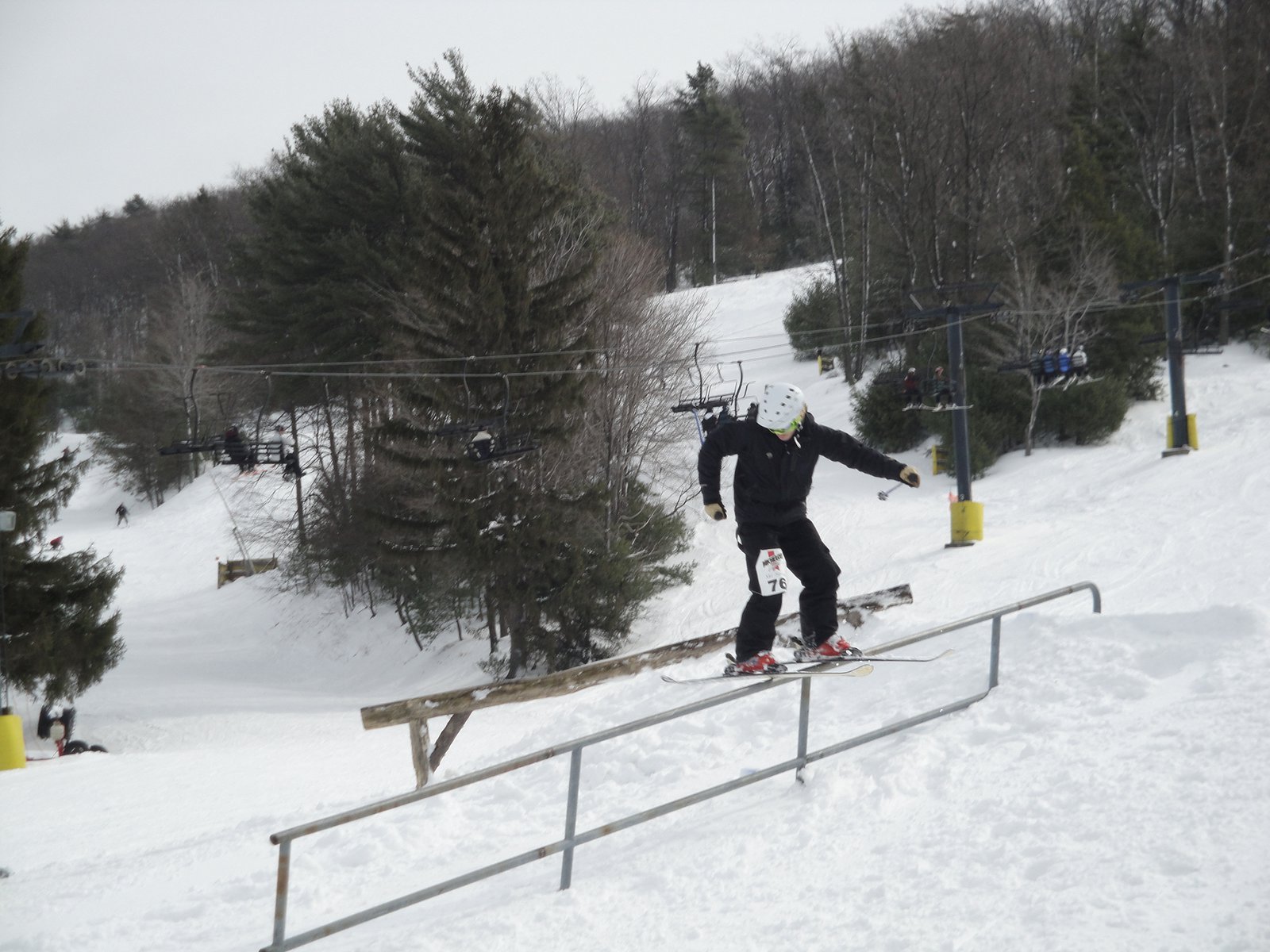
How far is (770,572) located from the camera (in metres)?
7.34

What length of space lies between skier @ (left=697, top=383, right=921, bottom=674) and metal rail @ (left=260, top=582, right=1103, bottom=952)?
22.8 inches

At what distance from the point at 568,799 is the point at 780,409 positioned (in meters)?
2.96

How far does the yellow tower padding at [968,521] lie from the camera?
22.0m

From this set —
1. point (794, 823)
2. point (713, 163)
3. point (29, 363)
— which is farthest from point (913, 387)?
point (713, 163)

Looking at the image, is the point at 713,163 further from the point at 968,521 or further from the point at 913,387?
the point at 968,521

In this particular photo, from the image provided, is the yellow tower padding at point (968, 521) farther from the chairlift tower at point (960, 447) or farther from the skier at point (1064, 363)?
the skier at point (1064, 363)

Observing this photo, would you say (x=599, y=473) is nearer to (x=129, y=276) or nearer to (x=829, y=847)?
(x=829, y=847)

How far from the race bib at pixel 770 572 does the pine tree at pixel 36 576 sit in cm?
1852

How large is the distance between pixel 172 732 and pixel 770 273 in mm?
46851

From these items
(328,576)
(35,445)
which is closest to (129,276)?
(328,576)

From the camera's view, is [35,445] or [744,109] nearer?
[35,445]

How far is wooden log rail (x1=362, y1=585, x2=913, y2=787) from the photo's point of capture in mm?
9156

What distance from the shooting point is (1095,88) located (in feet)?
143

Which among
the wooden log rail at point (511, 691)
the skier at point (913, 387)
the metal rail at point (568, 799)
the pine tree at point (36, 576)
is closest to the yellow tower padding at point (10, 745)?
the pine tree at point (36, 576)
